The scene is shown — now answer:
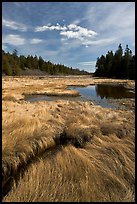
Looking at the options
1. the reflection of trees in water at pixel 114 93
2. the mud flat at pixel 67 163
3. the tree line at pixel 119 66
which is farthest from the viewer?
the tree line at pixel 119 66

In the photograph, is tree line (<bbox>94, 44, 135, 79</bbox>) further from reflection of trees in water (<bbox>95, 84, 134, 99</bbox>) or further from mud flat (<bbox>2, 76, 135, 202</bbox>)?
mud flat (<bbox>2, 76, 135, 202</bbox>)

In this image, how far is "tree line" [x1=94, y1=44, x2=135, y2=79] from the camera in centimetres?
6447

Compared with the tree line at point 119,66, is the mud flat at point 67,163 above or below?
below

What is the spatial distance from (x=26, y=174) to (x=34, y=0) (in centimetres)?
417

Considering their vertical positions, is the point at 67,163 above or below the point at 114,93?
below

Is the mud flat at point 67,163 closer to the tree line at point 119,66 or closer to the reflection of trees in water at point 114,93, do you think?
the reflection of trees in water at point 114,93

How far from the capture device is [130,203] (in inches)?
158

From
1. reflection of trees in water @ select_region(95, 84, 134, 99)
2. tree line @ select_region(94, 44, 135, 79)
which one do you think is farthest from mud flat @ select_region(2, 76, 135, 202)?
tree line @ select_region(94, 44, 135, 79)

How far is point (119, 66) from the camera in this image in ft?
237

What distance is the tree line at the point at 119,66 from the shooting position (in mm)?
64475

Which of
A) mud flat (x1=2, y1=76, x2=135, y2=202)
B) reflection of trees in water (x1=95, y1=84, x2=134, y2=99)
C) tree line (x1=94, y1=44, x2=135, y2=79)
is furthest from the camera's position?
tree line (x1=94, y1=44, x2=135, y2=79)

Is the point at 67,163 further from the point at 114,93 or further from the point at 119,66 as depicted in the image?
the point at 119,66

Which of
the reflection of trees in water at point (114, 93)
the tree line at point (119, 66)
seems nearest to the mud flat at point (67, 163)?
the reflection of trees in water at point (114, 93)

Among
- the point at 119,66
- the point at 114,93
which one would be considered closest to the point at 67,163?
the point at 114,93
